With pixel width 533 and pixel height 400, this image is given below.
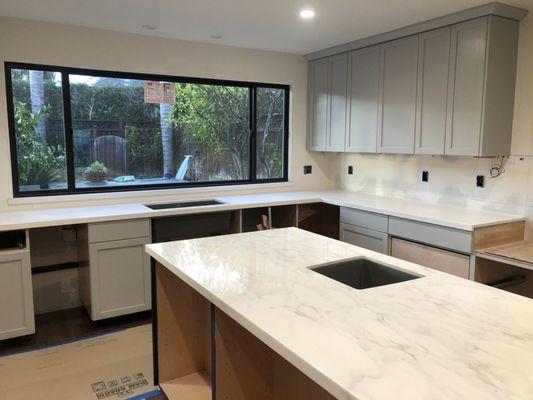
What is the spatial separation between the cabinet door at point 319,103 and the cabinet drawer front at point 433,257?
152 cm

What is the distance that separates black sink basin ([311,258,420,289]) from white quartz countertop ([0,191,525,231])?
47.8 inches

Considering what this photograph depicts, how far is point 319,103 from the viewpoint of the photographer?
461 centimetres

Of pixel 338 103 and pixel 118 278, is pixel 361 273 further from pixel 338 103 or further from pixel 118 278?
pixel 338 103

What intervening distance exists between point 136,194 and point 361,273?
247 centimetres

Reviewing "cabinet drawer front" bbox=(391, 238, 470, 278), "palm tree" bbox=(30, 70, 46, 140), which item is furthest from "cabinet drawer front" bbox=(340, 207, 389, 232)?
"palm tree" bbox=(30, 70, 46, 140)

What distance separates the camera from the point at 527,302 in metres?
1.51

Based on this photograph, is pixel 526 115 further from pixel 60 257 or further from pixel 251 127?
pixel 60 257

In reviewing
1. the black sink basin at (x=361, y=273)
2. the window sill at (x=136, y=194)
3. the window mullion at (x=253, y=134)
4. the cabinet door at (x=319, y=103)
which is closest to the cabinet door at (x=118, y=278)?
the window sill at (x=136, y=194)

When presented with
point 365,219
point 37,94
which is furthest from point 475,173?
point 37,94

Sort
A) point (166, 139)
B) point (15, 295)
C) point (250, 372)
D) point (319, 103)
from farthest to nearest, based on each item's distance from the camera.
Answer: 1. point (319, 103)
2. point (166, 139)
3. point (15, 295)
4. point (250, 372)

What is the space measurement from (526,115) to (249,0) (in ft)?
6.88

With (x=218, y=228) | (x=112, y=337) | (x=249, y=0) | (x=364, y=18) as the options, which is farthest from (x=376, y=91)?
(x=112, y=337)

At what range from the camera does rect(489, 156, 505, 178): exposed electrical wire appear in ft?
10.8

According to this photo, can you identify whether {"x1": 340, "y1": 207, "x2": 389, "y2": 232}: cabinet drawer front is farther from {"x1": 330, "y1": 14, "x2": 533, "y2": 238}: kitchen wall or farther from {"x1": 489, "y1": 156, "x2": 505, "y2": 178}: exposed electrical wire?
{"x1": 489, "y1": 156, "x2": 505, "y2": 178}: exposed electrical wire
